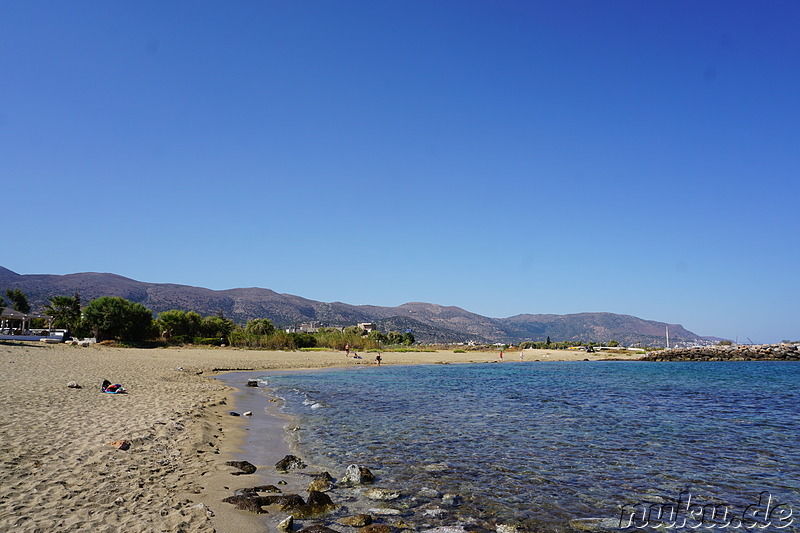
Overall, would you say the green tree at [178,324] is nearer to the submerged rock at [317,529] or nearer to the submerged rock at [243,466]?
the submerged rock at [243,466]

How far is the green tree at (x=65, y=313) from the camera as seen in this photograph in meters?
63.3

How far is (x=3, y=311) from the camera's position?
58.2 metres

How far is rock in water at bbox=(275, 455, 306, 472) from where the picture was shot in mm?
9907

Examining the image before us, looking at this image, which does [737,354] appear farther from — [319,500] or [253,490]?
[253,490]

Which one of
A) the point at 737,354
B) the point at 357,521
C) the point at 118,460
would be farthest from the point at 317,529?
the point at 737,354

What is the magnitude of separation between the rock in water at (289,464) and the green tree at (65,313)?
66.1 metres

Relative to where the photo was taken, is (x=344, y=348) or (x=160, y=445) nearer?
(x=160, y=445)

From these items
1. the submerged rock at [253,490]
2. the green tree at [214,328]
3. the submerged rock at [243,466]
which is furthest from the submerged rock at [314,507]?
the green tree at [214,328]

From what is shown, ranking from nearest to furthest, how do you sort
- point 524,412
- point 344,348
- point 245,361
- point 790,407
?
point 524,412
point 790,407
point 245,361
point 344,348

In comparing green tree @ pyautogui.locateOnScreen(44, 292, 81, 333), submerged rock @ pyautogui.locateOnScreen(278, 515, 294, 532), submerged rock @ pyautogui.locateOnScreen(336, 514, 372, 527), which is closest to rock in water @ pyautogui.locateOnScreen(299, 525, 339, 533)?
submerged rock @ pyautogui.locateOnScreen(278, 515, 294, 532)

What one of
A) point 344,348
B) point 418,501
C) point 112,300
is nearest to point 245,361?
point 112,300

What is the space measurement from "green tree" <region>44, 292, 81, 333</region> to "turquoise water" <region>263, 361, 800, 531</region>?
5630cm

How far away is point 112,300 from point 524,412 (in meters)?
59.7

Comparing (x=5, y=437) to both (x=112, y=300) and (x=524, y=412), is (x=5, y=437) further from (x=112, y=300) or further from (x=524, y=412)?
(x=112, y=300)
